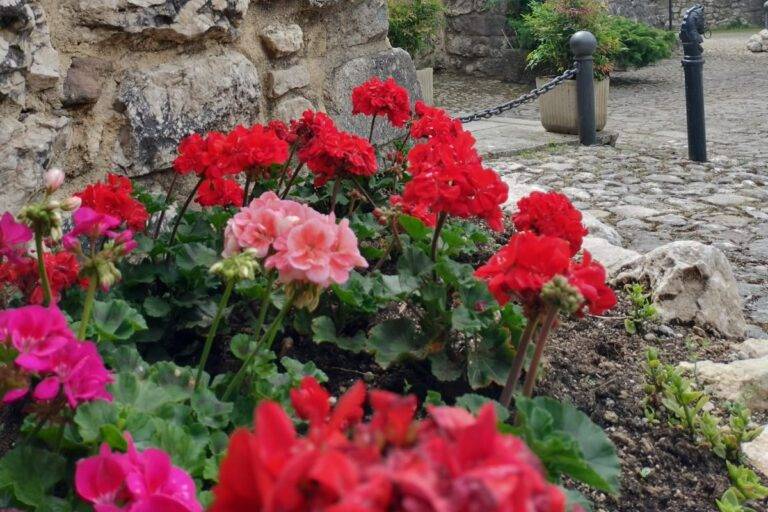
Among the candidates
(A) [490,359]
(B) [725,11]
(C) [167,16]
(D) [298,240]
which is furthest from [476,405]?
(B) [725,11]

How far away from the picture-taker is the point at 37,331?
1.11m

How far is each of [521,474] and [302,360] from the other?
5.26 ft

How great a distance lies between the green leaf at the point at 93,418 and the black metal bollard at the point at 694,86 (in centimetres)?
552

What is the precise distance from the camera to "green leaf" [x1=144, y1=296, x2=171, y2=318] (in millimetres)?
1950

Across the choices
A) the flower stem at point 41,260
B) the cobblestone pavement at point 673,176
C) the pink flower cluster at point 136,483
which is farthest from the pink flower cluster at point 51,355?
the cobblestone pavement at point 673,176

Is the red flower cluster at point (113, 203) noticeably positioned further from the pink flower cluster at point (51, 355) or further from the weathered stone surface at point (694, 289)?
the weathered stone surface at point (694, 289)

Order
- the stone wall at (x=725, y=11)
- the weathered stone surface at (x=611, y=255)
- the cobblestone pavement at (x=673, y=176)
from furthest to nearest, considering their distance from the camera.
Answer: the stone wall at (x=725, y=11)
the cobblestone pavement at (x=673, y=176)
the weathered stone surface at (x=611, y=255)

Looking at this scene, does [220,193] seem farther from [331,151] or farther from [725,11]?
[725,11]

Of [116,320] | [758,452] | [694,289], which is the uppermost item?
[116,320]

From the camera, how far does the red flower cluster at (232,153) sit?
1992 mm

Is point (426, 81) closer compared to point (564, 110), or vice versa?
point (564, 110)

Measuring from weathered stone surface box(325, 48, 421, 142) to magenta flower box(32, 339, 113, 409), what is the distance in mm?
2035

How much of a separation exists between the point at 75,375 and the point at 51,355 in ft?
0.16

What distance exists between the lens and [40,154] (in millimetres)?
1994
